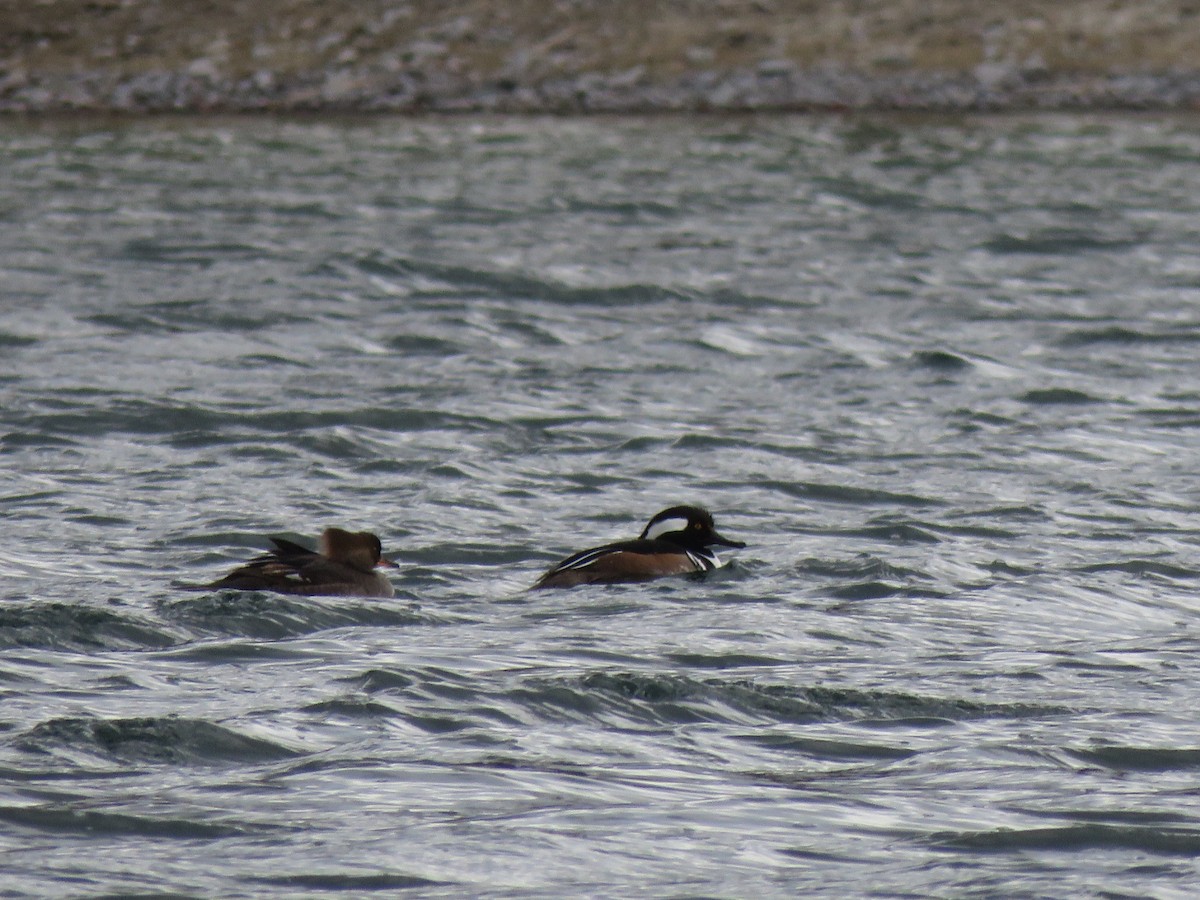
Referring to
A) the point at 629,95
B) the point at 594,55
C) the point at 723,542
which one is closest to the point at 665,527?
the point at 723,542

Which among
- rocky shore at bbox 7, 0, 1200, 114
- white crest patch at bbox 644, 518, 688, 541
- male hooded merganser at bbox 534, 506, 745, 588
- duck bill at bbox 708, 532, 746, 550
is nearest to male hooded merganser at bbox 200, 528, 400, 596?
male hooded merganser at bbox 534, 506, 745, 588

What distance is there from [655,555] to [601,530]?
1350 mm

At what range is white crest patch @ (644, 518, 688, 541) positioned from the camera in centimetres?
1169

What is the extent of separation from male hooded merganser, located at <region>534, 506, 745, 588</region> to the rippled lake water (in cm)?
19

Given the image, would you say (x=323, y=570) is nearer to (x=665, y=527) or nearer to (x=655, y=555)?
(x=655, y=555)

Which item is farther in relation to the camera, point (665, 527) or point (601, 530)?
point (601, 530)

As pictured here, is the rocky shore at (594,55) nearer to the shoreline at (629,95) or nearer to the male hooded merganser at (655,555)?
the shoreline at (629,95)

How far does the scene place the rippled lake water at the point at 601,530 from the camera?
7109 mm

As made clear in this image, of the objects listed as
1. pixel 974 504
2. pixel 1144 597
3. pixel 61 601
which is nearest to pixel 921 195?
pixel 974 504

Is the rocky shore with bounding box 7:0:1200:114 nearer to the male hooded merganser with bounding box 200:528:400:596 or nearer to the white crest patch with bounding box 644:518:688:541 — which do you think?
the white crest patch with bounding box 644:518:688:541

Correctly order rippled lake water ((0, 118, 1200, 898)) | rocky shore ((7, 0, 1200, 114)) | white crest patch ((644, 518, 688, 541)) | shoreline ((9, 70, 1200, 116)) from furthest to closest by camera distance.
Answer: rocky shore ((7, 0, 1200, 114)), shoreline ((9, 70, 1200, 116)), white crest patch ((644, 518, 688, 541)), rippled lake water ((0, 118, 1200, 898))

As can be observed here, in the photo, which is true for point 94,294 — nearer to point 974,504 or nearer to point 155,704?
point 974,504

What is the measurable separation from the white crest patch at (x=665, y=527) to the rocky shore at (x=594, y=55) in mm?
25999

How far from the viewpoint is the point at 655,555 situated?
11438 mm
